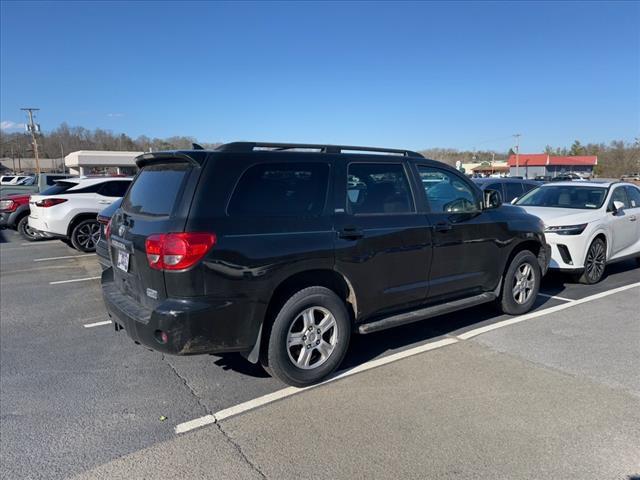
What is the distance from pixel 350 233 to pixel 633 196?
23.2 feet

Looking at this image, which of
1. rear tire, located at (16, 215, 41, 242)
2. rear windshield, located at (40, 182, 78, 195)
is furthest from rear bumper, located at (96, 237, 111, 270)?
rear tire, located at (16, 215, 41, 242)

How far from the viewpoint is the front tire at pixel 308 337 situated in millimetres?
3666

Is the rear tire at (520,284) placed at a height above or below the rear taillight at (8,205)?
below

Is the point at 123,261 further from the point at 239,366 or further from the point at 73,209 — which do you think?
the point at 73,209

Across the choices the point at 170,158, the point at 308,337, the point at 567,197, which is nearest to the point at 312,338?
the point at 308,337

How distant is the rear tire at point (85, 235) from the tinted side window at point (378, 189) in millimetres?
8475

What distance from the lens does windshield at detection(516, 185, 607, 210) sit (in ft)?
25.7

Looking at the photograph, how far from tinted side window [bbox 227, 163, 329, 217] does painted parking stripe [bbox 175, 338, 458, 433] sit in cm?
141

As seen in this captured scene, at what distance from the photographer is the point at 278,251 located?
356 cm

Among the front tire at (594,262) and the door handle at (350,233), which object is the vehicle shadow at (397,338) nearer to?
the door handle at (350,233)

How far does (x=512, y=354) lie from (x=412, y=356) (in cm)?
95

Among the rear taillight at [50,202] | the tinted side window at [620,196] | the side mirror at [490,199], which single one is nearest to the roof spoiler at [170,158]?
the side mirror at [490,199]

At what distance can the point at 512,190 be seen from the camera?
12.6m

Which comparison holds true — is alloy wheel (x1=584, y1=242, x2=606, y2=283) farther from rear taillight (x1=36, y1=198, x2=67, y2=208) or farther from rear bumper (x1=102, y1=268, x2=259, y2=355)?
rear taillight (x1=36, y1=198, x2=67, y2=208)
